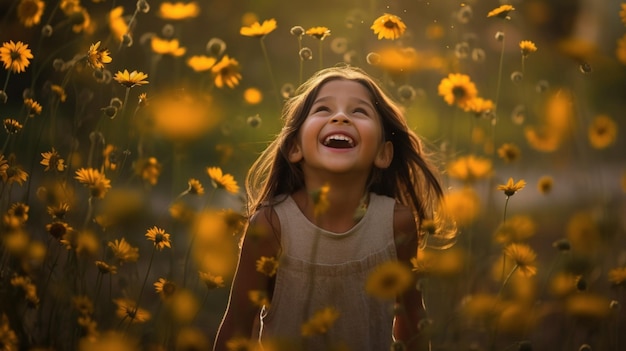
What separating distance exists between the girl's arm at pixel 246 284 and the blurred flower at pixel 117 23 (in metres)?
0.50

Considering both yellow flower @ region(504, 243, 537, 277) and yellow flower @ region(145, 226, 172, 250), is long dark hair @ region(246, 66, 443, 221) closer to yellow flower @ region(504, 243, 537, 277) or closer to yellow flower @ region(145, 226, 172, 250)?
yellow flower @ region(145, 226, 172, 250)

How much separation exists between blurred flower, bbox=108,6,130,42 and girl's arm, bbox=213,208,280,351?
500mm

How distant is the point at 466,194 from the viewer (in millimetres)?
2242

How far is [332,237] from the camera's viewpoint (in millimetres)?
2148

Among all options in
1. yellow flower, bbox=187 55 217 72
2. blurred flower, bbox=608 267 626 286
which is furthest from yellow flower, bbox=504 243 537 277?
yellow flower, bbox=187 55 217 72

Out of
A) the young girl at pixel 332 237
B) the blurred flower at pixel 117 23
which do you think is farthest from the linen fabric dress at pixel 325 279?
the blurred flower at pixel 117 23

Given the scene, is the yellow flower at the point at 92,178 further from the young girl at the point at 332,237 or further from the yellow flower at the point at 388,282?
the yellow flower at the point at 388,282

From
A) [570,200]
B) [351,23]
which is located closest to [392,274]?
[351,23]

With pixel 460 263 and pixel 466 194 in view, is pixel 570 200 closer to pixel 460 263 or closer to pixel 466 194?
pixel 466 194

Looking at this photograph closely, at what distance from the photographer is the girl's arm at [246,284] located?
6.90 ft

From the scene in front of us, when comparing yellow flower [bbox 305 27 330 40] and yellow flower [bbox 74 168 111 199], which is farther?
yellow flower [bbox 305 27 330 40]

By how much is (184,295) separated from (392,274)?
324mm

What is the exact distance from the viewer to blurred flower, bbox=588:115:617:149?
96.5 inches

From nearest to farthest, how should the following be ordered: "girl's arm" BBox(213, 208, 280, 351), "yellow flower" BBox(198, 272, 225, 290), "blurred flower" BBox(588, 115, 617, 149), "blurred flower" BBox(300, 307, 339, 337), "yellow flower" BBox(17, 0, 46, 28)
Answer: "blurred flower" BBox(300, 307, 339, 337) → "yellow flower" BBox(198, 272, 225, 290) → "girl's arm" BBox(213, 208, 280, 351) → "yellow flower" BBox(17, 0, 46, 28) → "blurred flower" BBox(588, 115, 617, 149)
